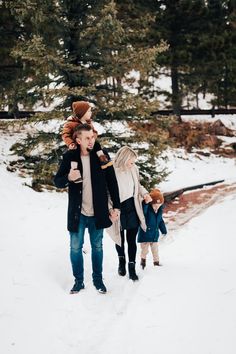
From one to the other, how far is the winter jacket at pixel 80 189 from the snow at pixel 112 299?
41.6 inches

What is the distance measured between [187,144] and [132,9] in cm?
895

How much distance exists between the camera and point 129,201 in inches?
225

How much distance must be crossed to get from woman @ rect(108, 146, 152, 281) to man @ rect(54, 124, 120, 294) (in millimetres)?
528

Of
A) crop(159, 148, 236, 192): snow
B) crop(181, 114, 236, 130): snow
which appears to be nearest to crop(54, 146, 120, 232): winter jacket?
crop(159, 148, 236, 192): snow

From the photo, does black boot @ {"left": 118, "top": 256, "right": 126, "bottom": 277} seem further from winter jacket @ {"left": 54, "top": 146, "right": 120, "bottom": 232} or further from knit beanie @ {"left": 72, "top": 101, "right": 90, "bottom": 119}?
knit beanie @ {"left": 72, "top": 101, "right": 90, "bottom": 119}

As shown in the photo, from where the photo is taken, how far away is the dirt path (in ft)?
36.1

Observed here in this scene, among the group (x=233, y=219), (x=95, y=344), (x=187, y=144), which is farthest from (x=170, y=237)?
(x=187, y=144)

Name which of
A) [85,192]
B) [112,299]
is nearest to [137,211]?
[85,192]

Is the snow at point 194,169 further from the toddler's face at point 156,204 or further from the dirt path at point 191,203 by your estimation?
the toddler's face at point 156,204

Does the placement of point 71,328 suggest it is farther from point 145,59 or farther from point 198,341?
point 145,59

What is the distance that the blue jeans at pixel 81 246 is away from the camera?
16.7 ft

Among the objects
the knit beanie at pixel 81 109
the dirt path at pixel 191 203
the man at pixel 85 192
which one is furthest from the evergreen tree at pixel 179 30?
the man at pixel 85 192

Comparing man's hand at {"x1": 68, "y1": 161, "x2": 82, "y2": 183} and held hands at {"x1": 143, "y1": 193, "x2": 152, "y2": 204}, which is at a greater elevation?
man's hand at {"x1": 68, "y1": 161, "x2": 82, "y2": 183}

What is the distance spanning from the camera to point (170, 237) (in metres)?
8.81
